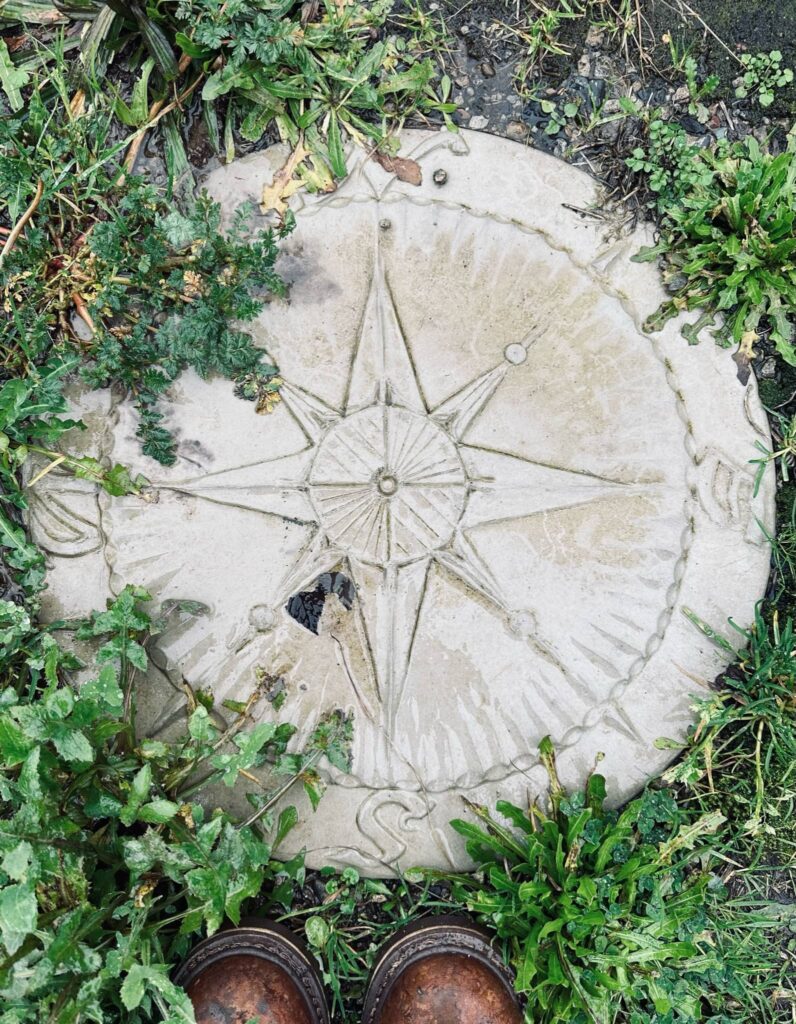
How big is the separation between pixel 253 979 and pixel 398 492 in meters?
1.51

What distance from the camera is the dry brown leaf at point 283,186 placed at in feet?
8.44

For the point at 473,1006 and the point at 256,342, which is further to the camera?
the point at 256,342

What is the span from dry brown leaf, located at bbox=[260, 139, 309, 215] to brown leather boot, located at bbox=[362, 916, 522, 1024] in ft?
7.76

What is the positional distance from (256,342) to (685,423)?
143 cm

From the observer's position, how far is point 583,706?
2.50 metres

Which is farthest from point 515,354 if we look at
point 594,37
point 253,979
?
point 253,979

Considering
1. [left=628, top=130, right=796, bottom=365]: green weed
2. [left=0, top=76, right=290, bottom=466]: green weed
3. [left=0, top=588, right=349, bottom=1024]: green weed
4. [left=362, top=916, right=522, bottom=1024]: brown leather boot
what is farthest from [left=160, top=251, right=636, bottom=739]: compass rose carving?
[left=362, top=916, right=522, bottom=1024]: brown leather boot

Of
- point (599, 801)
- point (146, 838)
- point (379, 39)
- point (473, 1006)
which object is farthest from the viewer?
point (379, 39)

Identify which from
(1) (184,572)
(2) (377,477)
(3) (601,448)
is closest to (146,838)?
(1) (184,572)

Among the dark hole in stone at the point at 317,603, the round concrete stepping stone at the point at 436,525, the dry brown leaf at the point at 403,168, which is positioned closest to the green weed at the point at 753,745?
the round concrete stepping stone at the point at 436,525

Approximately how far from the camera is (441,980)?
230cm

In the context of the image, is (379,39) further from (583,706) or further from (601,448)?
(583,706)

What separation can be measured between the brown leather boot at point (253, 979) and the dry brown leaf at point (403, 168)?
243cm

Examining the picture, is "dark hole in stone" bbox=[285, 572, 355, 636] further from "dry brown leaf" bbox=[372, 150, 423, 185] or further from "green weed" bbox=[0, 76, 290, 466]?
"dry brown leaf" bbox=[372, 150, 423, 185]
